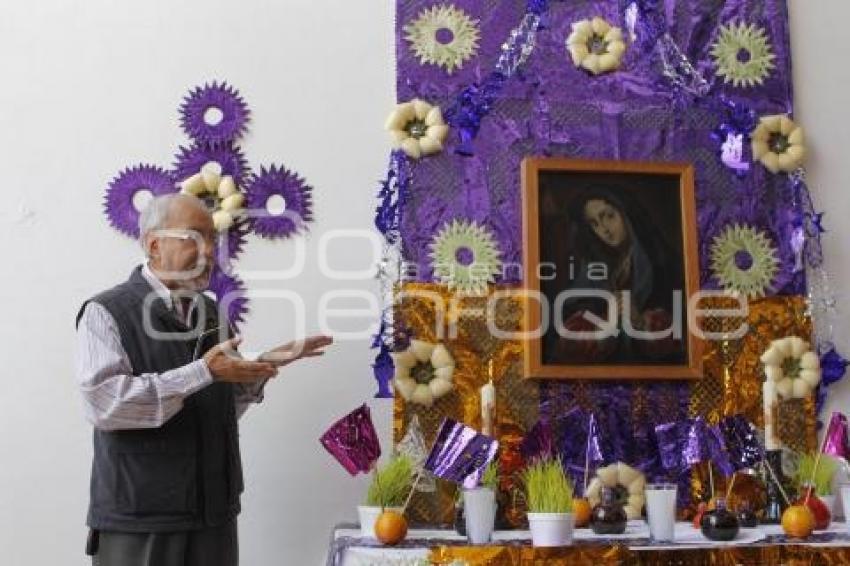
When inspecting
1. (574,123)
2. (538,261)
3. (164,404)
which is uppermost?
(574,123)

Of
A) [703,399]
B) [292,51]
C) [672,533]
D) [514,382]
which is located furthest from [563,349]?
[292,51]

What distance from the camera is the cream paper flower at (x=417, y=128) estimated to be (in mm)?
2467

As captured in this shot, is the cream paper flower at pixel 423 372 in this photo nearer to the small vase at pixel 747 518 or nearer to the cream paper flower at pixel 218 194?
the cream paper flower at pixel 218 194

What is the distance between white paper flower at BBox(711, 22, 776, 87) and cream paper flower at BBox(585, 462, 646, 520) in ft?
3.51

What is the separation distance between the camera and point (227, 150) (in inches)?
97.3

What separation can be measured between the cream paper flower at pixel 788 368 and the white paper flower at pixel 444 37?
42.3 inches

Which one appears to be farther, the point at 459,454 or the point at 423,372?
the point at 423,372

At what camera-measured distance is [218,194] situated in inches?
96.3

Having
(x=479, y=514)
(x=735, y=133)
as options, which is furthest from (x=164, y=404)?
(x=735, y=133)

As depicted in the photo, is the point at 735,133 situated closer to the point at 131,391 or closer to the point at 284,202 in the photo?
the point at 284,202

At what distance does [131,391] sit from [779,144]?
1771 mm

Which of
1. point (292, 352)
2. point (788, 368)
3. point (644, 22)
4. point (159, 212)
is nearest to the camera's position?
point (292, 352)

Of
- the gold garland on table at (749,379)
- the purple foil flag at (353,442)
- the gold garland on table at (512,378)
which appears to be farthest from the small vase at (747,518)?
the purple foil flag at (353,442)

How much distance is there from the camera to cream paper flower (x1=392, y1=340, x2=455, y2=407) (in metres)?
2.37
